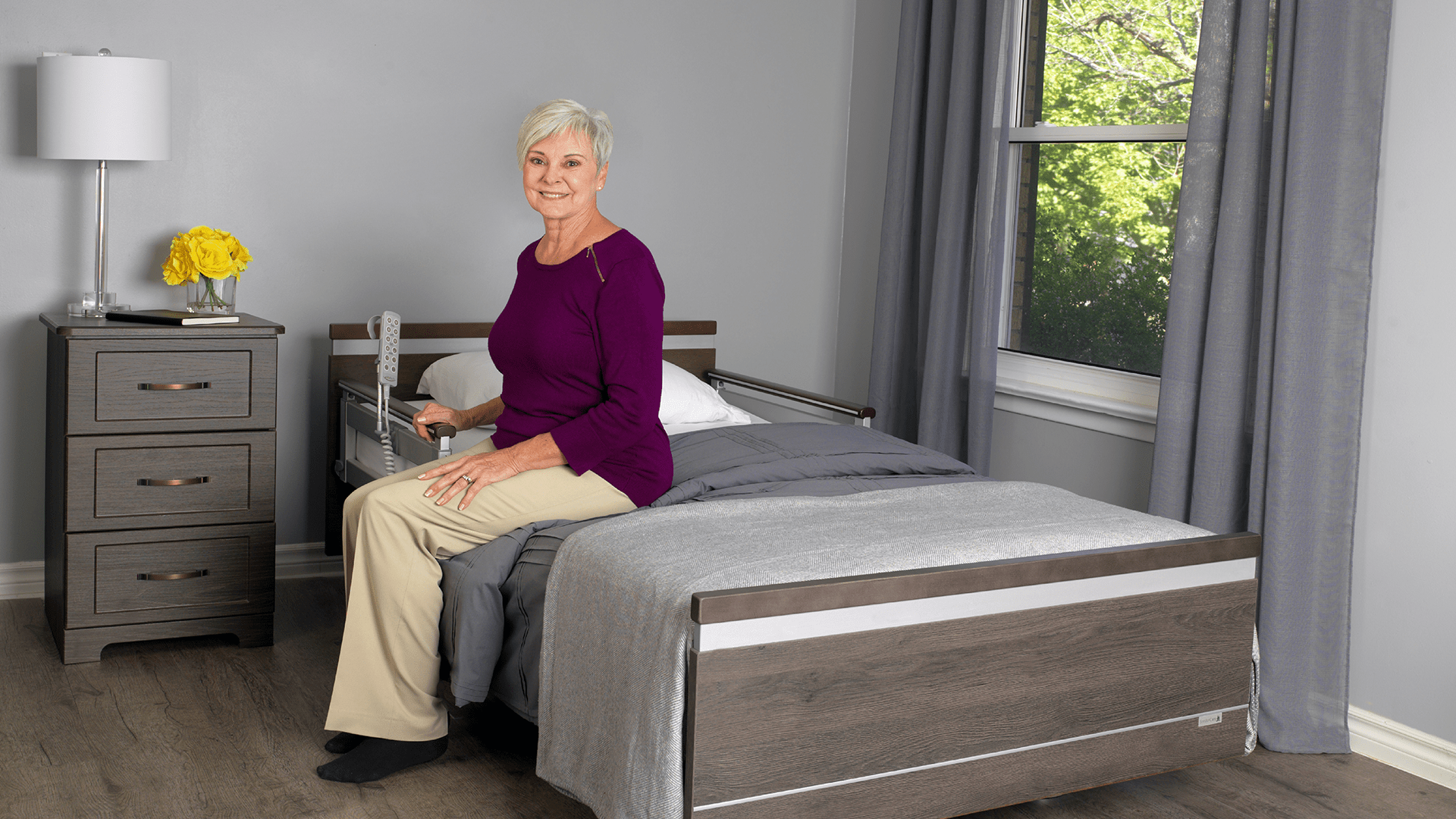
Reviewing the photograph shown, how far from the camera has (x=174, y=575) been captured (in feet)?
9.87

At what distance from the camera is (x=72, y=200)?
129 inches

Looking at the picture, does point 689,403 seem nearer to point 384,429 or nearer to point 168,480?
point 384,429

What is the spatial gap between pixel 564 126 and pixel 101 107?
1309 millimetres

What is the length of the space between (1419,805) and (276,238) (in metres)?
3.15

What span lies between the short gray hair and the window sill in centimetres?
158

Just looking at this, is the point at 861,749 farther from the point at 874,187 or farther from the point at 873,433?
the point at 874,187

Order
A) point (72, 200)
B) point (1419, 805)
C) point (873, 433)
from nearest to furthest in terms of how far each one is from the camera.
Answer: point (1419, 805), point (873, 433), point (72, 200)

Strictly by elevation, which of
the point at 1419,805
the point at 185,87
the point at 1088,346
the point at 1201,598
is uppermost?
the point at 185,87

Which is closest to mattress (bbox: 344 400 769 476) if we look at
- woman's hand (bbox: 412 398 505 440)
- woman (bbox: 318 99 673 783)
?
woman's hand (bbox: 412 398 505 440)

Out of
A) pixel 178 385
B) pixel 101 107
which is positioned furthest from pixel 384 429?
pixel 101 107

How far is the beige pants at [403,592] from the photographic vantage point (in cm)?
227

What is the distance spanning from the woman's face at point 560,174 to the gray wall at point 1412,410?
169 cm

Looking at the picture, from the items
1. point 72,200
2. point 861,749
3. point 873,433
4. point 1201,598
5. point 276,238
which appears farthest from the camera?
point 276,238

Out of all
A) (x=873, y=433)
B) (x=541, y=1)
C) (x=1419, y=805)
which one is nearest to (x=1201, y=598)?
(x=1419, y=805)
